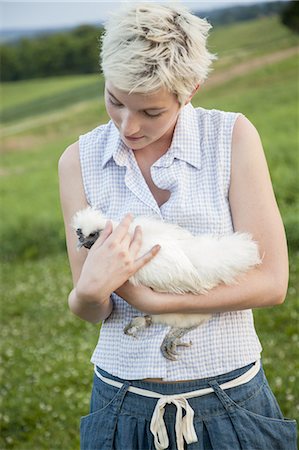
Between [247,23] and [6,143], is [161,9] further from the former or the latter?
[6,143]

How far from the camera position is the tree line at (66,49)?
8.10m

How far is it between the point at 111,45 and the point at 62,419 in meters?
3.23

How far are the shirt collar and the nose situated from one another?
15cm

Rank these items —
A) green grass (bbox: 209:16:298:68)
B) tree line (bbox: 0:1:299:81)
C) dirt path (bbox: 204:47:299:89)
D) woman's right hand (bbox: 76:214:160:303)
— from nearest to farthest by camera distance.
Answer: woman's right hand (bbox: 76:214:160:303) < tree line (bbox: 0:1:299:81) < green grass (bbox: 209:16:298:68) < dirt path (bbox: 204:47:299:89)

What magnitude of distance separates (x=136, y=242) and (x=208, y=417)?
56 centimetres

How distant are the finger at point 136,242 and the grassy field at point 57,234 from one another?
8.80 ft

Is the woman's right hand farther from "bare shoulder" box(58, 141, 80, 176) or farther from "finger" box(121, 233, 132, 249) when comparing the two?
"bare shoulder" box(58, 141, 80, 176)

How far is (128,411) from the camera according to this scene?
82.8 inches

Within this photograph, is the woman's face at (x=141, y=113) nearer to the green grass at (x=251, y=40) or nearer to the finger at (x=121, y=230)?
the finger at (x=121, y=230)

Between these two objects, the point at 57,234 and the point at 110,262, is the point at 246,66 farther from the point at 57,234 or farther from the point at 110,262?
the point at 110,262

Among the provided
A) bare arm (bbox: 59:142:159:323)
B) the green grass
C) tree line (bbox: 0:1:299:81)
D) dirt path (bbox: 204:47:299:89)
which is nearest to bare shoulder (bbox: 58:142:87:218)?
bare arm (bbox: 59:142:159:323)

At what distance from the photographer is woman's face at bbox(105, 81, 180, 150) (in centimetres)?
189

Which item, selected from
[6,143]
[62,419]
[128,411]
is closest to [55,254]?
[6,143]

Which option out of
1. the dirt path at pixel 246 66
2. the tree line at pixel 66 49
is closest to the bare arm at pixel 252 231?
the tree line at pixel 66 49
